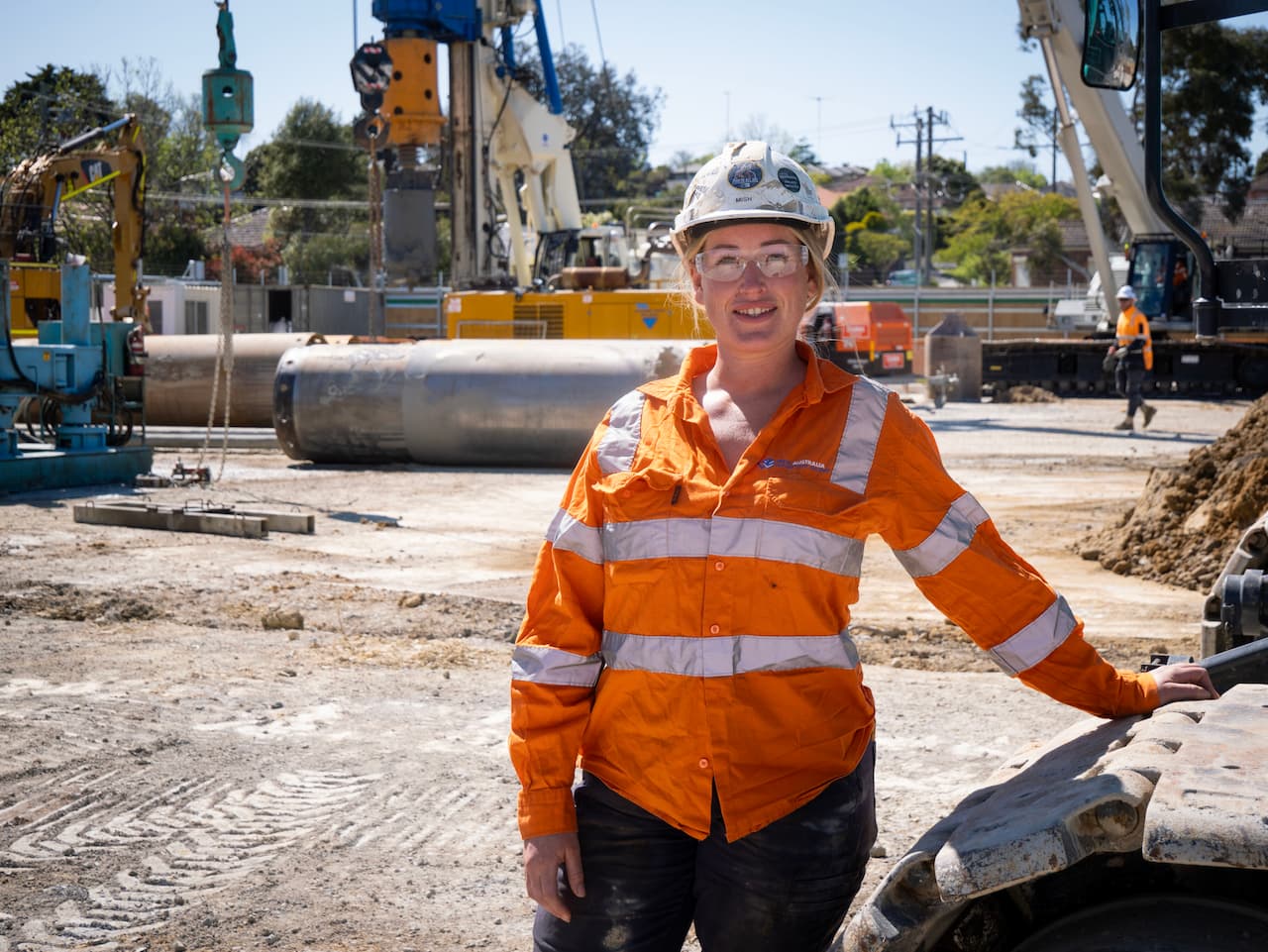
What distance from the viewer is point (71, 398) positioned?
14.2 meters

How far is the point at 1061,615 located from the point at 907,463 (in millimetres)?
362

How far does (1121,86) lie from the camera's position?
13.0ft

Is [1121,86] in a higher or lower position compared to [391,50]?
lower

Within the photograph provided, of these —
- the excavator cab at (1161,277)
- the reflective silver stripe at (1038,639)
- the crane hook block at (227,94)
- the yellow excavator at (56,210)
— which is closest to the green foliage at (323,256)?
the yellow excavator at (56,210)

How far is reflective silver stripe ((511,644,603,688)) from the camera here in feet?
7.88

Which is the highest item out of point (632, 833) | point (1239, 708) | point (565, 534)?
point (565, 534)

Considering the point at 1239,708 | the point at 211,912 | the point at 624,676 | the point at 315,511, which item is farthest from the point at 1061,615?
the point at 315,511

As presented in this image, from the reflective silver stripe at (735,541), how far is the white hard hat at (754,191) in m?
0.54

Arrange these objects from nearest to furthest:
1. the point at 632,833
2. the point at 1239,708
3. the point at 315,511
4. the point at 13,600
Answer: the point at 1239,708 < the point at 632,833 < the point at 13,600 < the point at 315,511

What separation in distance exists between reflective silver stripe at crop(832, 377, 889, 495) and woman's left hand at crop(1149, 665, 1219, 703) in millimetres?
617

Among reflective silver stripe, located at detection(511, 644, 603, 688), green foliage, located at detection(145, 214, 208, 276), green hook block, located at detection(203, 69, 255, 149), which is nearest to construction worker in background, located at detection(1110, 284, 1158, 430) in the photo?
green hook block, located at detection(203, 69, 255, 149)

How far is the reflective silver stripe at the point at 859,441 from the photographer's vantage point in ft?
7.76

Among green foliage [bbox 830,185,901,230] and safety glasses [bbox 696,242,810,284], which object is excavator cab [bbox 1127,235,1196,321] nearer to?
safety glasses [bbox 696,242,810,284]

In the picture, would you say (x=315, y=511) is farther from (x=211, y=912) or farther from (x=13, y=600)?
(x=211, y=912)
